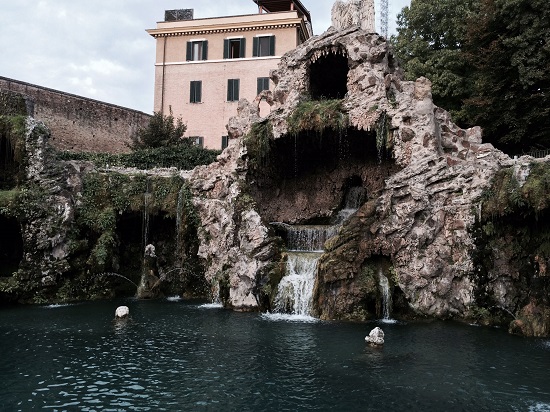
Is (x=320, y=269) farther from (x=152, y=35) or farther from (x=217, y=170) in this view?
(x=152, y=35)

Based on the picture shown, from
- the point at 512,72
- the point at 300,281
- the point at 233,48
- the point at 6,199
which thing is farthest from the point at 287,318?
the point at 233,48

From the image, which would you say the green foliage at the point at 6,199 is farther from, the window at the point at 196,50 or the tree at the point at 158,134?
the window at the point at 196,50

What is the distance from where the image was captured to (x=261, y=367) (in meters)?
11.8

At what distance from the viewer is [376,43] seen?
23531mm

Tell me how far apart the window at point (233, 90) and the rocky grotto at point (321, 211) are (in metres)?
11.9

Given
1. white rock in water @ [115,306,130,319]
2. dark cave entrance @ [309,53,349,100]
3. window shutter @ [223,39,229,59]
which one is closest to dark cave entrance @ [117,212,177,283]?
white rock in water @ [115,306,130,319]

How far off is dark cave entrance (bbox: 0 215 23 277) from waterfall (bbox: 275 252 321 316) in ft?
40.6

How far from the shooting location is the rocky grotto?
17.7 meters

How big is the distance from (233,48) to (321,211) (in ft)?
62.6

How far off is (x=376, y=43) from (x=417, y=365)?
16459 mm

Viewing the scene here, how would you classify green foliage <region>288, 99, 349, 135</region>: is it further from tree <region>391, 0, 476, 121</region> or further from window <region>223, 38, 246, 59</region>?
window <region>223, 38, 246, 59</region>

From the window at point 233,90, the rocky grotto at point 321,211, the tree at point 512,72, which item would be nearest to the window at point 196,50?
the window at point 233,90

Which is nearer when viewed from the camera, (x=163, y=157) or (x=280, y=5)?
(x=163, y=157)

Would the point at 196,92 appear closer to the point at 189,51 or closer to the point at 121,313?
the point at 189,51
